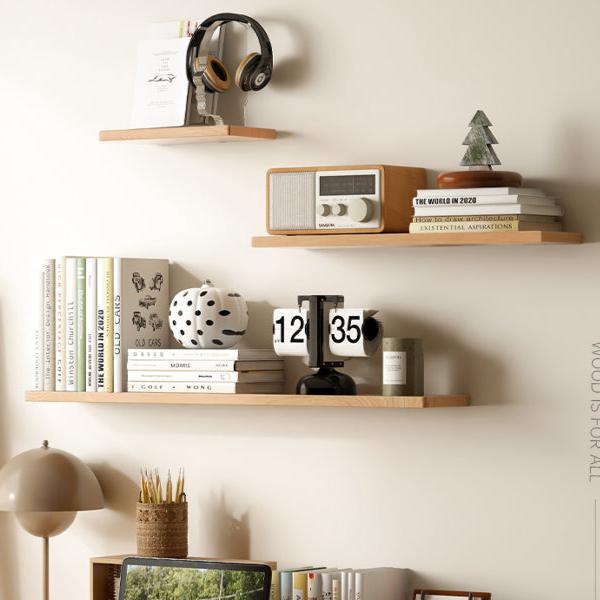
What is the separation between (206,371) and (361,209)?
0.51m

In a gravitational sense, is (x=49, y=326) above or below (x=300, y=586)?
above

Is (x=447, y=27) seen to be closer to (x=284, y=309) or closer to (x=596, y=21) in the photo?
(x=596, y=21)

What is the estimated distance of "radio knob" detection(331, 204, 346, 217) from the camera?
274 cm

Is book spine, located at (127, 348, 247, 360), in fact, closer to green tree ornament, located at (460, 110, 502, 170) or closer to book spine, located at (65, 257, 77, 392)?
book spine, located at (65, 257, 77, 392)

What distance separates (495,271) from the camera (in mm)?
2799

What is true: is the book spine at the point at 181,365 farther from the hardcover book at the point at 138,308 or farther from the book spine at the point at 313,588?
the book spine at the point at 313,588

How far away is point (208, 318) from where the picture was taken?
2.91m

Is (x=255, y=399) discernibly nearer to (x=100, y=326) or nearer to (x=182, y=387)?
(x=182, y=387)

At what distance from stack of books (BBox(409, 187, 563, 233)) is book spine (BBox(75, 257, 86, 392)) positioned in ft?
2.72

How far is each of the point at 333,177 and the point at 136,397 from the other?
0.68m

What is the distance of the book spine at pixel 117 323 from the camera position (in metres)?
3.01

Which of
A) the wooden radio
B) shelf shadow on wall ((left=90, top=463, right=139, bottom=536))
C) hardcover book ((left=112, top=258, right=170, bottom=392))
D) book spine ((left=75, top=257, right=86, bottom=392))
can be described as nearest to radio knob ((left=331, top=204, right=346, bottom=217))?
the wooden radio

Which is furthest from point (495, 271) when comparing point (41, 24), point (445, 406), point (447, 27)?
point (41, 24)

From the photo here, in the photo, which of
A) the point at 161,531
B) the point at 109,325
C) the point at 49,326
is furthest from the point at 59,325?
the point at 161,531
